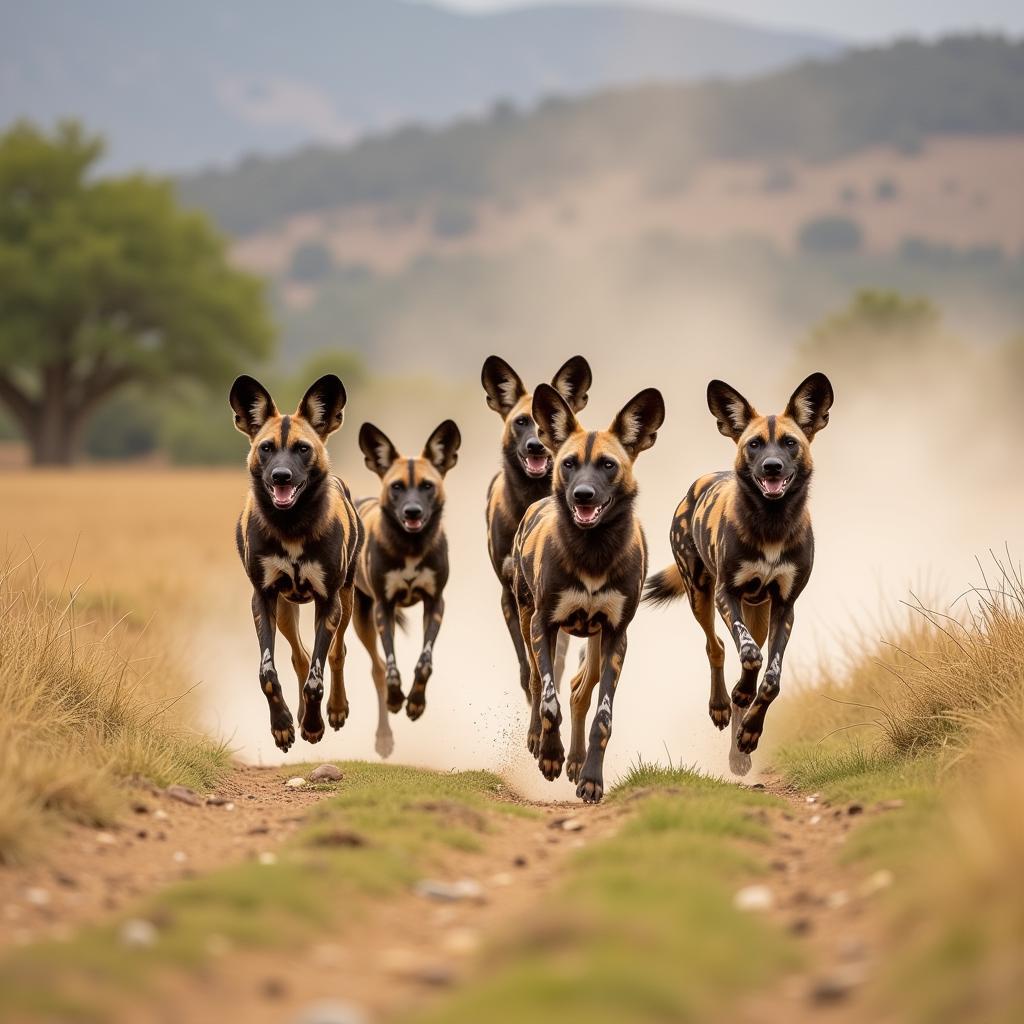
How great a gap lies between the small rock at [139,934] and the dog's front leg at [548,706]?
4227 millimetres

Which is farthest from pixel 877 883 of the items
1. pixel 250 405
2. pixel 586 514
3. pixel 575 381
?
pixel 575 381

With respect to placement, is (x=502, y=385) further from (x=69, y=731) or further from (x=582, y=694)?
(x=69, y=731)

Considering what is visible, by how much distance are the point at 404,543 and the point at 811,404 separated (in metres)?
3.43

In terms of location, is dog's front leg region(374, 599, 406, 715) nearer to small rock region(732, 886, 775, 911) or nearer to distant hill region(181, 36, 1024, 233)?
small rock region(732, 886, 775, 911)

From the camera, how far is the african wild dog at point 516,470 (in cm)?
1135

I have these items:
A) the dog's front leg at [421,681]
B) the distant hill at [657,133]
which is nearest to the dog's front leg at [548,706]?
the dog's front leg at [421,681]

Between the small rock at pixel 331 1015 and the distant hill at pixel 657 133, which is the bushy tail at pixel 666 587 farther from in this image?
the distant hill at pixel 657 133

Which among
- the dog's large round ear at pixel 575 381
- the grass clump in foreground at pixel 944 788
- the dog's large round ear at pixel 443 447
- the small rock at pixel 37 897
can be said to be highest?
the dog's large round ear at pixel 575 381

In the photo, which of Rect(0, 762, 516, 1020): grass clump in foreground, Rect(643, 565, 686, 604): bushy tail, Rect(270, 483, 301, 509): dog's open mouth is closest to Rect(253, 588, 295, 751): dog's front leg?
Rect(270, 483, 301, 509): dog's open mouth

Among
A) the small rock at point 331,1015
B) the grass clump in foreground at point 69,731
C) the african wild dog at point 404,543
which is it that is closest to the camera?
the small rock at point 331,1015

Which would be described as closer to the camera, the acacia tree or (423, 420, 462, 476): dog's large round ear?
(423, 420, 462, 476): dog's large round ear

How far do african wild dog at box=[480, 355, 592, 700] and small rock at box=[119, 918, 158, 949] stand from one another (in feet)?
21.1

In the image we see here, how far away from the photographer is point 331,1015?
402cm

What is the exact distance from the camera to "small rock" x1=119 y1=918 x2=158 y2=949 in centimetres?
469
